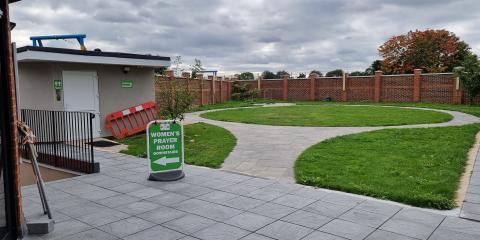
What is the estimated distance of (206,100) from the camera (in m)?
29.0

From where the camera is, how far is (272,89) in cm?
3625

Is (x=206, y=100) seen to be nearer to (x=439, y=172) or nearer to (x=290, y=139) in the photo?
(x=290, y=139)

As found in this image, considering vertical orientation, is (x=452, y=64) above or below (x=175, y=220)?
above

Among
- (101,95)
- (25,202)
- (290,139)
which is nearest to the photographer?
(25,202)

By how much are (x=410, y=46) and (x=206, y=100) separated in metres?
26.3

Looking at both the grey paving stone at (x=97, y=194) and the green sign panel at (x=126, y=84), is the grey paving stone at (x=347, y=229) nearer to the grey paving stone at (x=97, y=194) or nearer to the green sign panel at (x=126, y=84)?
the grey paving stone at (x=97, y=194)

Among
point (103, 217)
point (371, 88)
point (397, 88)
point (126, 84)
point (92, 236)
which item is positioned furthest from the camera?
point (371, 88)

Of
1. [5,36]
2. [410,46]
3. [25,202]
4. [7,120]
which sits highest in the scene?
[410,46]

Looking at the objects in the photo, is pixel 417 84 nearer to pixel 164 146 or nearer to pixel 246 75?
pixel 246 75

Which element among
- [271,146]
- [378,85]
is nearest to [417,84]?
[378,85]

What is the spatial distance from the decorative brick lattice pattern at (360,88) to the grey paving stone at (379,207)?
2717 cm

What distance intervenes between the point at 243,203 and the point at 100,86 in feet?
26.5

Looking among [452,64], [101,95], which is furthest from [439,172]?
[452,64]

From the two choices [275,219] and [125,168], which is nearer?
[275,219]
